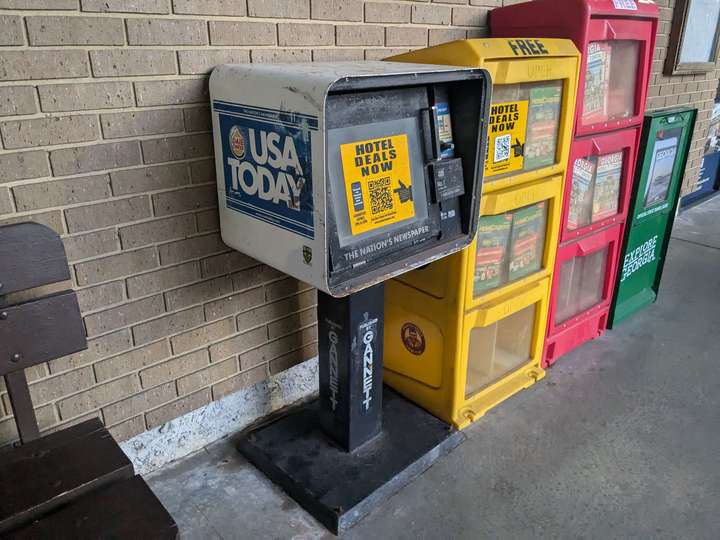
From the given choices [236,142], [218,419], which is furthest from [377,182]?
[218,419]

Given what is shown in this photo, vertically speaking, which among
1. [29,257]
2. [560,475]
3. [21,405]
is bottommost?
[560,475]

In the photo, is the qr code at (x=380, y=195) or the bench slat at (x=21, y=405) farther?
the qr code at (x=380, y=195)

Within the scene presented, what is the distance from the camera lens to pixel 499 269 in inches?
102

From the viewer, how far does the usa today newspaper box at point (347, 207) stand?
171cm

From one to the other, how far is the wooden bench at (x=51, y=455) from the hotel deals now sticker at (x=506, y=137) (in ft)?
5.10

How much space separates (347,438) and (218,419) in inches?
23.2

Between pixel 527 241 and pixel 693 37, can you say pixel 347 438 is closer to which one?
pixel 527 241

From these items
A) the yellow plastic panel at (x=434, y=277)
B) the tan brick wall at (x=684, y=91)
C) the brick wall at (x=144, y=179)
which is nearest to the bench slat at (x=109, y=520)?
the brick wall at (x=144, y=179)

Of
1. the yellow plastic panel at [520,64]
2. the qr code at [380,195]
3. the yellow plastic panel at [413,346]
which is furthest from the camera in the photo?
the yellow plastic panel at [413,346]

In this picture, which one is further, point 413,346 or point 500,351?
point 500,351

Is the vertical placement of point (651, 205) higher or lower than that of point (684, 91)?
lower

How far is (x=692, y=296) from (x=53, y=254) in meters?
3.83

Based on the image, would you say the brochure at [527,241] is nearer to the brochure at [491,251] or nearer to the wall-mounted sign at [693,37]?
the brochure at [491,251]

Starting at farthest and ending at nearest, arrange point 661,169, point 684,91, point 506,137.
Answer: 1. point 684,91
2. point 661,169
3. point 506,137
